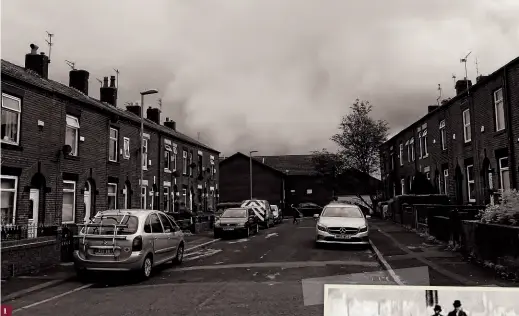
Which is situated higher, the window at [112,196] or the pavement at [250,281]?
the window at [112,196]

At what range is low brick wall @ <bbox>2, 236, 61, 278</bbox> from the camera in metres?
10.0

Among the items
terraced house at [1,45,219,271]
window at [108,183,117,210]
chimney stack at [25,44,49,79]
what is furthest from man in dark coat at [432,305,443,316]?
window at [108,183,117,210]

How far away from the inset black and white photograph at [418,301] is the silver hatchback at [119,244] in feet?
26.7

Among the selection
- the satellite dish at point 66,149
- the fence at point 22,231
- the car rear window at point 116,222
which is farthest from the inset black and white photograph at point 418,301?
the satellite dish at point 66,149

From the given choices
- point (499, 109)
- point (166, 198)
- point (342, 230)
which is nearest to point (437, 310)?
point (342, 230)

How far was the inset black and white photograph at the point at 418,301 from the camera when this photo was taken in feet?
7.06

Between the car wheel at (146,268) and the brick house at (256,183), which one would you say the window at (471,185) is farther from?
the brick house at (256,183)

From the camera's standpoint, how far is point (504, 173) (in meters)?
18.5

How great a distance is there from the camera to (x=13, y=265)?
10.2m

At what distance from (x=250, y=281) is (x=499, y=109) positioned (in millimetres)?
15223

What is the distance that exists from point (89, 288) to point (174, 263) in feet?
11.9

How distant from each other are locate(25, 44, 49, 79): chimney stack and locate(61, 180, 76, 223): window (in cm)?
520

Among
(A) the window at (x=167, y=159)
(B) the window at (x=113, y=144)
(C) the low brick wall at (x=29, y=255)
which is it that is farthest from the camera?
(A) the window at (x=167, y=159)

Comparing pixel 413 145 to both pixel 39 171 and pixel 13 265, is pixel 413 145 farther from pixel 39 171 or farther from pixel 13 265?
pixel 13 265
